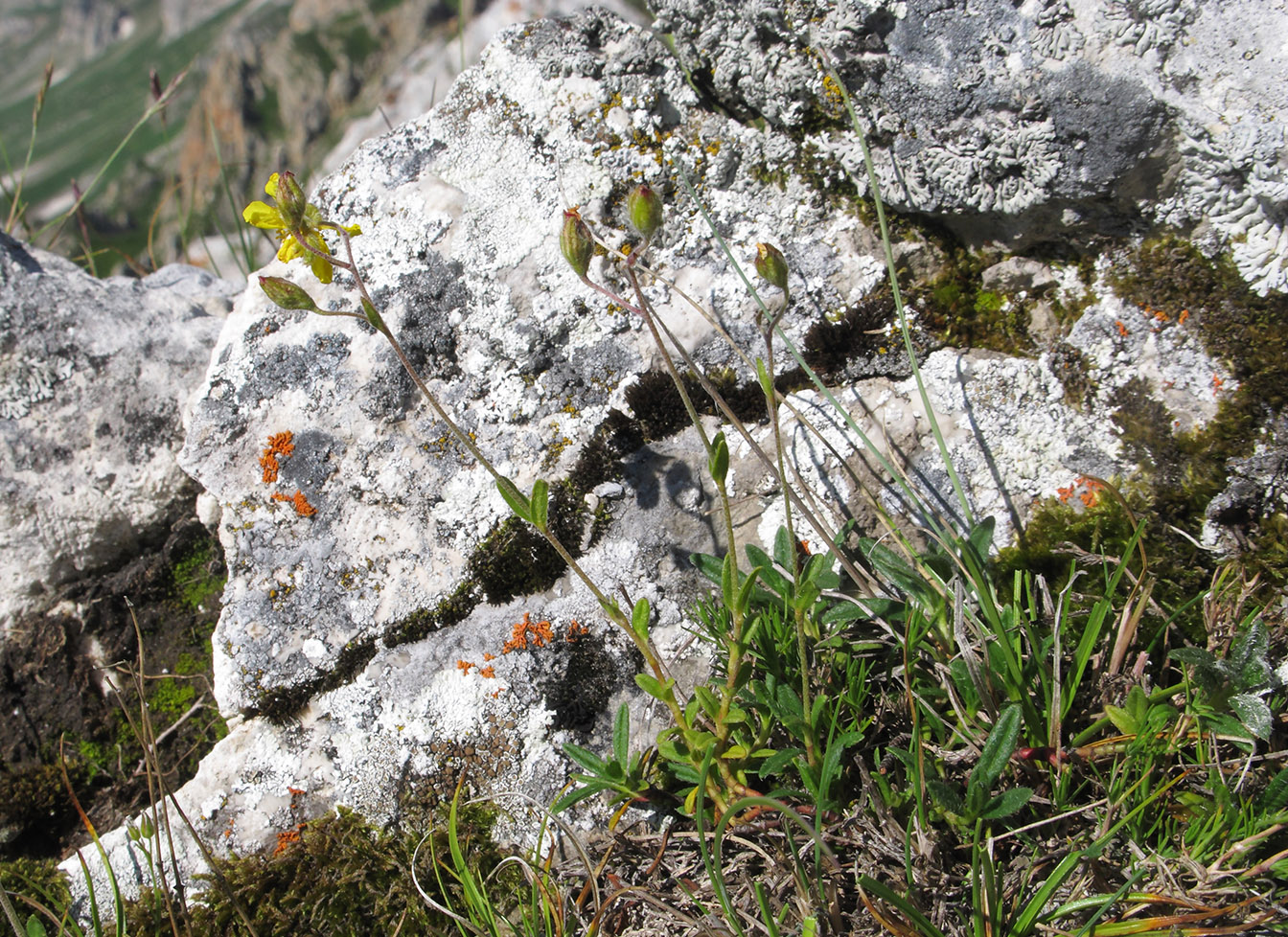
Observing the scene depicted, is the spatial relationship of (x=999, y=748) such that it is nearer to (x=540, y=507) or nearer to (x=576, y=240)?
(x=540, y=507)

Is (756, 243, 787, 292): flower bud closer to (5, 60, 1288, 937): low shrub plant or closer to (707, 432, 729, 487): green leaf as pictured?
(5, 60, 1288, 937): low shrub plant

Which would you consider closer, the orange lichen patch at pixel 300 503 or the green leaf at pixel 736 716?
the green leaf at pixel 736 716

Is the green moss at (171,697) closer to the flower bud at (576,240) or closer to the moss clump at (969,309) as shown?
the flower bud at (576,240)

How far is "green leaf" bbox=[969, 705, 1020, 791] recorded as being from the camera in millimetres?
1654

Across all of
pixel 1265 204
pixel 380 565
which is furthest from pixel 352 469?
pixel 1265 204

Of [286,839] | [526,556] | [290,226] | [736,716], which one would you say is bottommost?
[736,716]

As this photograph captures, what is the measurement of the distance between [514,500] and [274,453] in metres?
1.05

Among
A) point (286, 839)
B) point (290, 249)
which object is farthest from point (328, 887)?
point (290, 249)

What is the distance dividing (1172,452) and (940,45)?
1.28 metres

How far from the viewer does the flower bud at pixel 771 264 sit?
175cm

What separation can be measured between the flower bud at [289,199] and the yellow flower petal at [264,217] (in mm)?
27

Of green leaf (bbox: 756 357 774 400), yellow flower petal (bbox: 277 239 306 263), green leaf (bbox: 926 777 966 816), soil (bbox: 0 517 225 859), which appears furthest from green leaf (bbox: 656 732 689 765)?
soil (bbox: 0 517 225 859)

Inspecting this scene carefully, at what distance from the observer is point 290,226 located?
1.82m

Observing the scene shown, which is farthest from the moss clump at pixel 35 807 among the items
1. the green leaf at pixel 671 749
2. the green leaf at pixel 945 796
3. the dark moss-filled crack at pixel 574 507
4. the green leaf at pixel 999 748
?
the green leaf at pixel 999 748
